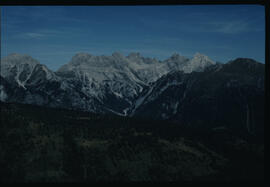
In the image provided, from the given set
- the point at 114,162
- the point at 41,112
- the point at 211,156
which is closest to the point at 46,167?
the point at 114,162

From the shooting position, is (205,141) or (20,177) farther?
(205,141)

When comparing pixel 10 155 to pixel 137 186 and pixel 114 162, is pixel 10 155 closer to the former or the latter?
pixel 114 162

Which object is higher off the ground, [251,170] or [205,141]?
[205,141]
